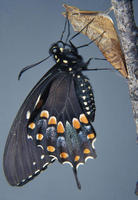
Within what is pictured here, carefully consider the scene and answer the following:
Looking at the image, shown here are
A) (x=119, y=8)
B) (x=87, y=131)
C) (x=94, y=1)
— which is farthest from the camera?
(x=94, y=1)

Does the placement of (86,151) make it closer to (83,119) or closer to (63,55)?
(83,119)

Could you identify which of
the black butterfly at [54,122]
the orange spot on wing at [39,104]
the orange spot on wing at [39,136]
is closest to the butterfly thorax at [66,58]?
the black butterfly at [54,122]

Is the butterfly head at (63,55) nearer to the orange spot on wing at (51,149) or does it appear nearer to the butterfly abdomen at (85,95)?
the butterfly abdomen at (85,95)

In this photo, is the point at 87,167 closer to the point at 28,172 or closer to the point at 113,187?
the point at 113,187

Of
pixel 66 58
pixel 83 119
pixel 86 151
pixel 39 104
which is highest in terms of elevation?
pixel 66 58

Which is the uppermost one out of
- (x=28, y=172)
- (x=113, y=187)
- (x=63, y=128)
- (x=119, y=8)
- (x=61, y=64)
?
(x=119, y=8)

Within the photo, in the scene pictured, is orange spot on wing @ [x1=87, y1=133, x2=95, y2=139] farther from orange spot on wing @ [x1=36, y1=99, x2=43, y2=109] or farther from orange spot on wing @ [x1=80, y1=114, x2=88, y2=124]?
orange spot on wing @ [x1=36, y1=99, x2=43, y2=109]

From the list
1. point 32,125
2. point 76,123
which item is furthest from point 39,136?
point 76,123

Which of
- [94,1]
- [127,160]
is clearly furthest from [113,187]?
[94,1]
